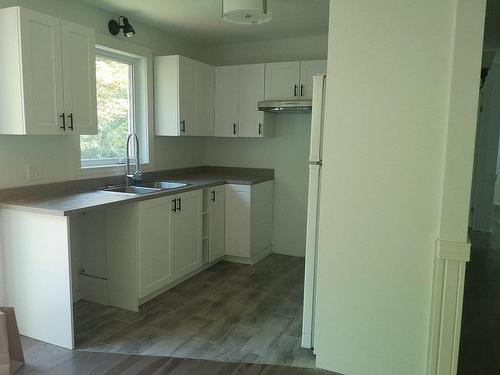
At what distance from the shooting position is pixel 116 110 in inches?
151

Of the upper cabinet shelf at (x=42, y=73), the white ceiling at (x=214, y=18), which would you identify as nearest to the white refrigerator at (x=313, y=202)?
the white ceiling at (x=214, y=18)

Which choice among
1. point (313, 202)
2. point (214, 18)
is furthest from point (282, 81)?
point (313, 202)

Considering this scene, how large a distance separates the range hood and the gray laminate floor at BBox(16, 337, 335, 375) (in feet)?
8.45

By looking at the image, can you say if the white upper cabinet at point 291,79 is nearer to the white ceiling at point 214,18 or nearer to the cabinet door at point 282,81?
the cabinet door at point 282,81

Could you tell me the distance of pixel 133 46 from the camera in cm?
379

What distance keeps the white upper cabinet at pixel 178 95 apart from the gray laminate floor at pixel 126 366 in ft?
7.63

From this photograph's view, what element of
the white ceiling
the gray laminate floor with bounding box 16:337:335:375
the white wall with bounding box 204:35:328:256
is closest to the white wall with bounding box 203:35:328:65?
the white wall with bounding box 204:35:328:256

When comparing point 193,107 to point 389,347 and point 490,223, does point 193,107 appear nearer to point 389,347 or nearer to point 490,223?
point 389,347

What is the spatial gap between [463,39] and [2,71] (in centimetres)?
275

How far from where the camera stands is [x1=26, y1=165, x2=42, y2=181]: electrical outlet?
293 cm

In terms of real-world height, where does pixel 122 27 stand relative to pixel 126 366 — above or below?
above

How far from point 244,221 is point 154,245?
1260 millimetres

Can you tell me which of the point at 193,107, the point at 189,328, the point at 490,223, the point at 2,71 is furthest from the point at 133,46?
the point at 490,223

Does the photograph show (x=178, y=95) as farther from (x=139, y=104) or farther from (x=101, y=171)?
(x=101, y=171)
